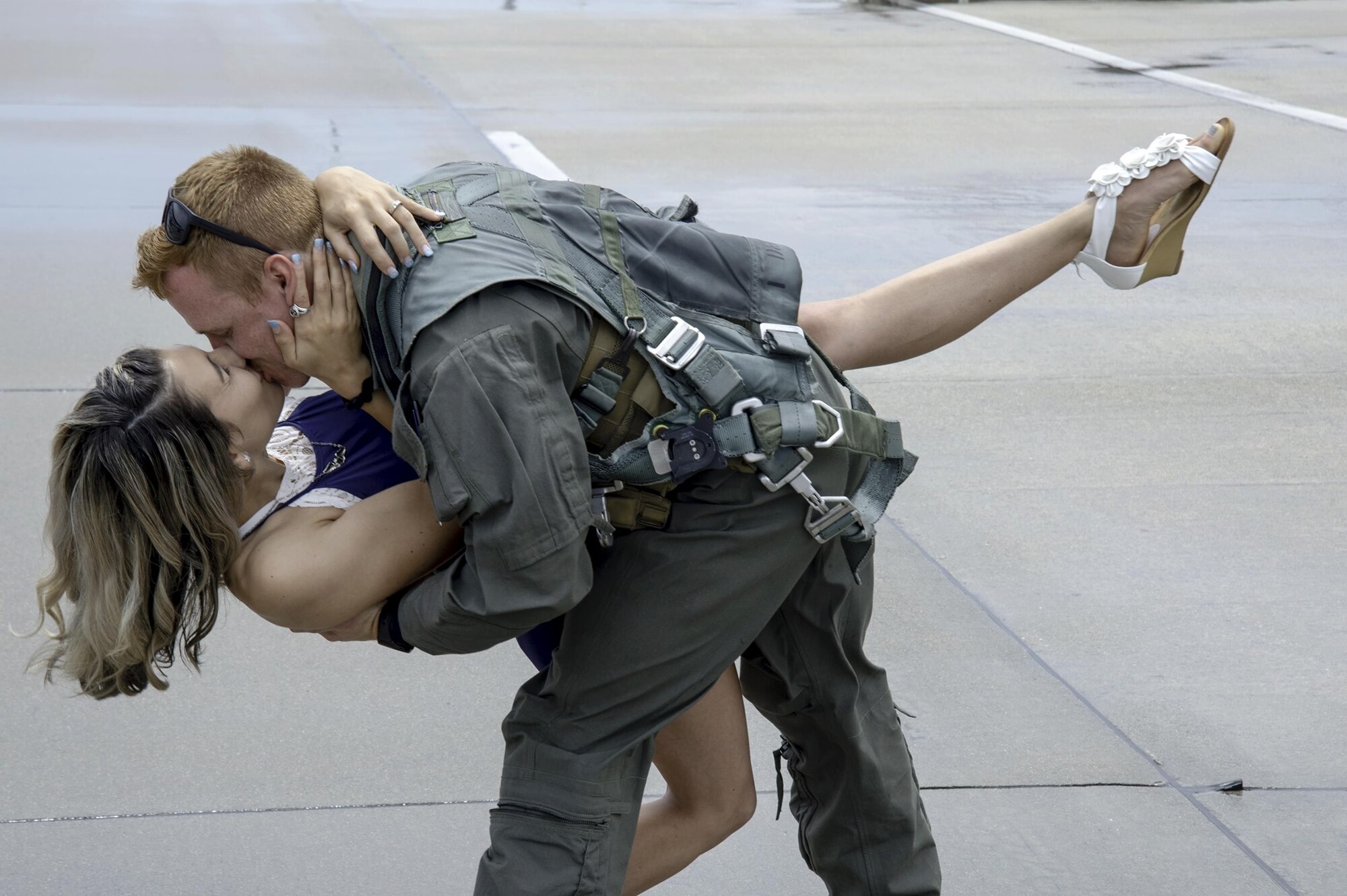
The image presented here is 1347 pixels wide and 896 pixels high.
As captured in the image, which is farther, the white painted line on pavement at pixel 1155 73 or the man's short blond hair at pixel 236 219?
the white painted line on pavement at pixel 1155 73

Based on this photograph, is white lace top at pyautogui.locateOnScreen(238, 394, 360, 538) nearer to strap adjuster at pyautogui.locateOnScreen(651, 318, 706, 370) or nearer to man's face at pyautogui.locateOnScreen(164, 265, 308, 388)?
man's face at pyautogui.locateOnScreen(164, 265, 308, 388)

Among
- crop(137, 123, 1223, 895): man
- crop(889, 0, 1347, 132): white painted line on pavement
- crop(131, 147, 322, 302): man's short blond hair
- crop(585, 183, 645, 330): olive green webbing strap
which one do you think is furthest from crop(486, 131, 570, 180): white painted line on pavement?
crop(131, 147, 322, 302): man's short blond hair

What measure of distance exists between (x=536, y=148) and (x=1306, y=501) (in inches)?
238

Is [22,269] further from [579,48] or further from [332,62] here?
[579,48]

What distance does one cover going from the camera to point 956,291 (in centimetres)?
252

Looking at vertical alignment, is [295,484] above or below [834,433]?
below

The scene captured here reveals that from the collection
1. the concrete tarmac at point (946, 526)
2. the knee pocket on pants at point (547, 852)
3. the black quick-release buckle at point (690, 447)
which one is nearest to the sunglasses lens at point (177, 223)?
the black quick-release buckle at point (690, 447)

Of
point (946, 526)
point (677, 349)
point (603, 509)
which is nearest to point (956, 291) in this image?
A: point (677, 349)

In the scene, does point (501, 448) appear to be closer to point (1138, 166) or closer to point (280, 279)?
point (280, 279)

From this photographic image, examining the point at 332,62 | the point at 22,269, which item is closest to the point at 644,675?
the point at 22,269

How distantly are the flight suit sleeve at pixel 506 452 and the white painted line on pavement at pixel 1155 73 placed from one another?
32.5 feet

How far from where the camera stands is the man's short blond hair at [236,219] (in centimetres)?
201

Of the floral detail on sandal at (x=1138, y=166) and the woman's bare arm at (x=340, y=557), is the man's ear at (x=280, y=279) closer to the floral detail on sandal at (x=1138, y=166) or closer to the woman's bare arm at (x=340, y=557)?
the woman's bare arm at (x=340, y=557)

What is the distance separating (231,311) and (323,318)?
0.44 ft
